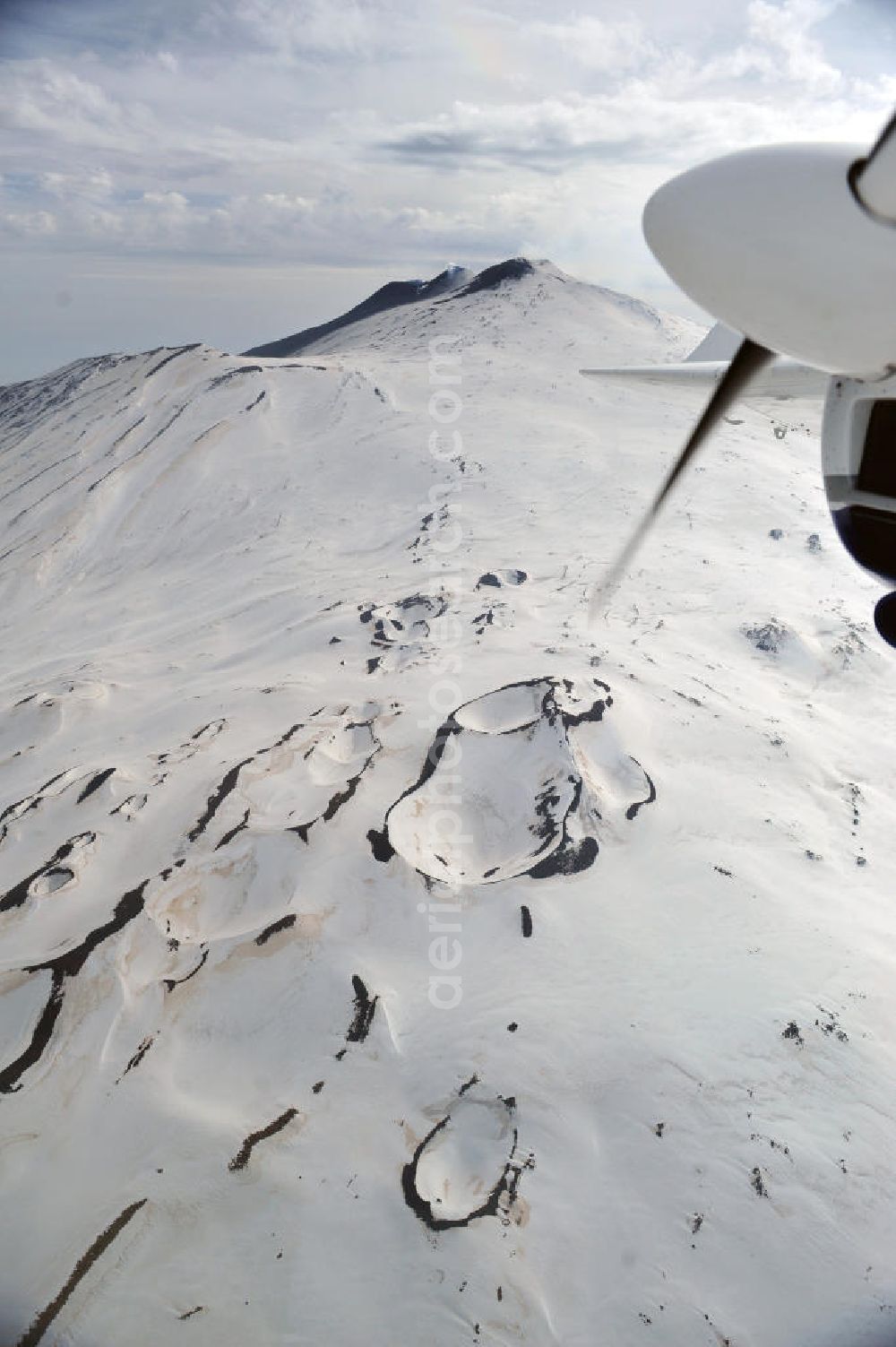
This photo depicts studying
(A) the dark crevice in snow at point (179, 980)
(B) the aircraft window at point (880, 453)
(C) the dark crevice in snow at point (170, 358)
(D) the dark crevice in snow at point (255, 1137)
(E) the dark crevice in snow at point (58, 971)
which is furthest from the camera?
(C) the dark crevice in snow at point (170, 358)

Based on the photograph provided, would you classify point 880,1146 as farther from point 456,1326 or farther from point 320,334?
point 320,334

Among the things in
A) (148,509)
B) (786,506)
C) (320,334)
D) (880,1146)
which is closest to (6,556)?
(148,509)

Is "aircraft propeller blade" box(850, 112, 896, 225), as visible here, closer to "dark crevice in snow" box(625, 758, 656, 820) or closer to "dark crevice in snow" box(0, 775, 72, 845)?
"dark crevice in snow" box(625, 758, 656, 820)

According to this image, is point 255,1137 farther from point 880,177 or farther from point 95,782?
point 880,177

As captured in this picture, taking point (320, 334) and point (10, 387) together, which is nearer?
point (10, 387)

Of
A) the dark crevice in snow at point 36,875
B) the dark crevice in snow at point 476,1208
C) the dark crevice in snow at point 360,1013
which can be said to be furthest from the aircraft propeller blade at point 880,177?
the dark crevice in snow at point 36,875

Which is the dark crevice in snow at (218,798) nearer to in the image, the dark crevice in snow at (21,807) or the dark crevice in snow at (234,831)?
the dark crevice in snow at (234,831)
